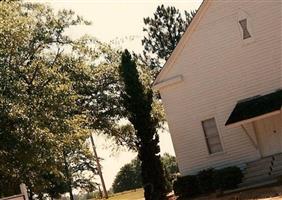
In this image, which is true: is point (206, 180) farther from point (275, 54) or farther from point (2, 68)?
point (2, 68)

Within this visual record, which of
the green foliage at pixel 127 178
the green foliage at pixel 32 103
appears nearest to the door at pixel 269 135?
the green foliage at pixel 32 103

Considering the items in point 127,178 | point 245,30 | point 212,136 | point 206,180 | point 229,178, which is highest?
point 245,30

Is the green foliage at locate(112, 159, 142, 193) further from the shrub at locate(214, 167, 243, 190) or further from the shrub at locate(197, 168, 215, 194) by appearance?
the shrub at locate(214, 167, 243, 190)

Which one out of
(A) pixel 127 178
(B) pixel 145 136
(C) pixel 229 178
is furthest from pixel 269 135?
(A) pixel 127 178

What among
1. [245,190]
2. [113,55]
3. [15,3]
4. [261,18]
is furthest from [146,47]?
→ [245,190]

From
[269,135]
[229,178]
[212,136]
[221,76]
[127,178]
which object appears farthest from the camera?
[127,178]

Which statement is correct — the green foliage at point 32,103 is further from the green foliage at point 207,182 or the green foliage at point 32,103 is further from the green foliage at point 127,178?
the green foliage at point 127,178

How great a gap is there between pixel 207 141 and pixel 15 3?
1250 cm

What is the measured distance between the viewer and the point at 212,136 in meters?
25.3

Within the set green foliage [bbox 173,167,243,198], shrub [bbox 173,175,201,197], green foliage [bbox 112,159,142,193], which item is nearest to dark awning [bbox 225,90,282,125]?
green foliage [bbox 173,167,243,198]

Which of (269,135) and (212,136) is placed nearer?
(269,135)

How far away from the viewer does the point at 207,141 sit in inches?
1001

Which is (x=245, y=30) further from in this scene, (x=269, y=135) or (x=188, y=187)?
(x=188, y=187)

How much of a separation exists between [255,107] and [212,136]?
3.08 metres
